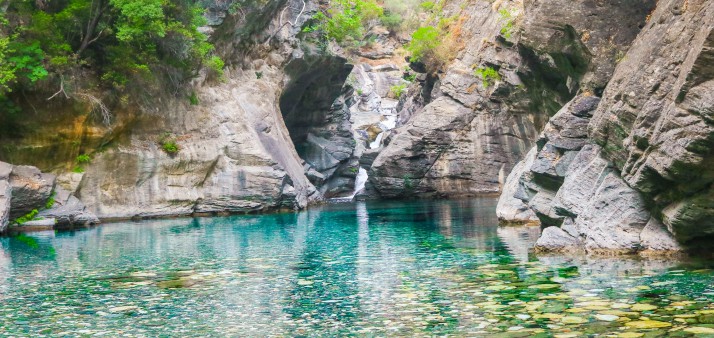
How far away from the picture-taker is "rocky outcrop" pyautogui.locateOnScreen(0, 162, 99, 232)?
78.2 feet

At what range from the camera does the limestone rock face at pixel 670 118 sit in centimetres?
1020

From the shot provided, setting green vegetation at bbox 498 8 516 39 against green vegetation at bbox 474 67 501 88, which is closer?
green vegetation at bbox 498 8 516 39

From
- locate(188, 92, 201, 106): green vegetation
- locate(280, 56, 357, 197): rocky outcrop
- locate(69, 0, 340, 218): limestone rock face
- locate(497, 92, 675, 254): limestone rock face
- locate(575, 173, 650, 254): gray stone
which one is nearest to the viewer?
locate(575, 173, 650, 254): gray stone

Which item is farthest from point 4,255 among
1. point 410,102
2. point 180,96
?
point 410,102

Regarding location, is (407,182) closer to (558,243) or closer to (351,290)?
(558,243)

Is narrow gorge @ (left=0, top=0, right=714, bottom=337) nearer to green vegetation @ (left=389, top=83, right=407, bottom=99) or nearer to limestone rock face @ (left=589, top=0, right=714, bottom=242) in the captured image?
limestone rock face @ (left=589, top=0, right=714, bottom=242)

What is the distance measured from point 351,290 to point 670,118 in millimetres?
5637

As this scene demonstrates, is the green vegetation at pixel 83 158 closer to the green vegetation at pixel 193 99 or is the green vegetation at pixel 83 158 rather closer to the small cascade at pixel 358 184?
the green vegetation at pixel 193 99

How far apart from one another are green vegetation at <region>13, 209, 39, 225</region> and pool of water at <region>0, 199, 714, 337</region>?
6592 mm

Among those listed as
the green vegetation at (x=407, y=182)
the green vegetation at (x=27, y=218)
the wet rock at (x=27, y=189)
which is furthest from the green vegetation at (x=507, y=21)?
the green vegetation at (x=27, y=218)

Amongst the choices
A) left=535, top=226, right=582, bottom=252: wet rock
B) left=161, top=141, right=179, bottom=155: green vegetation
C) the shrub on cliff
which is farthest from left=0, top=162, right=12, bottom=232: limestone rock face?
the shrub on cliff

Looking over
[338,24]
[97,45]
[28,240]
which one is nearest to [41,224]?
[28,240]

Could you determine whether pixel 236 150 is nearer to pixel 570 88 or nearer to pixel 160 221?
pixel 160 221

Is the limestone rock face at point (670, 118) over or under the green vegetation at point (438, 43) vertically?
under
